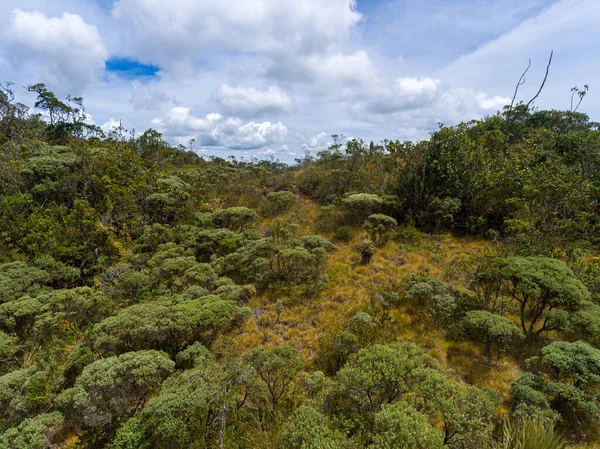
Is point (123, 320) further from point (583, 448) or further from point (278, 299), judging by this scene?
point (583, 448)

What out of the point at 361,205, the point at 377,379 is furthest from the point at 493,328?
the point at 361,205

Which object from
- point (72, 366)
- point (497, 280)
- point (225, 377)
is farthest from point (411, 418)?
point (72, 366)

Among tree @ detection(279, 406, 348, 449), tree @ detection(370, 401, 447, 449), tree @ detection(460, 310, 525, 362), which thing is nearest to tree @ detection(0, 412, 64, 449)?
tree @ detection(279, 406, 348, 449)

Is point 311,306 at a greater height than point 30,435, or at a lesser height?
lesser

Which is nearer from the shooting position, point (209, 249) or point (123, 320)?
point (123, 320)

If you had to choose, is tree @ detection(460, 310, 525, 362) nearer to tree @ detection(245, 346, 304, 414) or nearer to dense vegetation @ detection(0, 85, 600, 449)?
dense vegetation @ detection(0, 85, 600, 449)

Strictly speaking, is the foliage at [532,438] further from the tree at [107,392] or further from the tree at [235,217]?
the tree at [235,217]

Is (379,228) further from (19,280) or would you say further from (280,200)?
(19,280)

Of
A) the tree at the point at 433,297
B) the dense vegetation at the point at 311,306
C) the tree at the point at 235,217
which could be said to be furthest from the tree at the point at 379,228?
the tree at the point at 235,217
